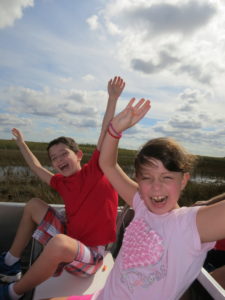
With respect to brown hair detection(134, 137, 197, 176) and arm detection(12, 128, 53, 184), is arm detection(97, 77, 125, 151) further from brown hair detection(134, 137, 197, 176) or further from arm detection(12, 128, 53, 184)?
arm detection(12, 128, 53, 184)

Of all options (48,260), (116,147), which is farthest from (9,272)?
(116,147)

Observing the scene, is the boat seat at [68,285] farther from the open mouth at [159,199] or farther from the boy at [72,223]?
the open mouth at [159,199]

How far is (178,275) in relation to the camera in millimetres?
1195

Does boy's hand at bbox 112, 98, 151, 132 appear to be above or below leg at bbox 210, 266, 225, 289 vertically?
above

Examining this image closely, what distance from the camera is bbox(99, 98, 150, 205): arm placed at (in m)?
1.46

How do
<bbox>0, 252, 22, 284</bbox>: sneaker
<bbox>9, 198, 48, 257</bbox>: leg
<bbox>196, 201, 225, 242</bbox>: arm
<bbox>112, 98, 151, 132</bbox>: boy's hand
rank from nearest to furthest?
<bbox>196, 201, 225, 242</bbox>: arm, <bbox>112, 98, 151, 132</bbox>: boy's hand, <bbox>0, 252, 22, 284</bbox>: sneaker, <bbox>9, 198, 48, 257</bbox>: leg

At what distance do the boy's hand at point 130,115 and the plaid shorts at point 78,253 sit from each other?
0.74m

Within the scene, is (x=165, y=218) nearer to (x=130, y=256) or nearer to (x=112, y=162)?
(x=130, y=256)

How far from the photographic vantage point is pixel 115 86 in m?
1.91

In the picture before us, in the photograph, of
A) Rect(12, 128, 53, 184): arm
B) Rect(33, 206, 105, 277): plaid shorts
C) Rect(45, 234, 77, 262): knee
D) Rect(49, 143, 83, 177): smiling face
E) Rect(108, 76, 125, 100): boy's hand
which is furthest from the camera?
Rect(12, 128, 53, 184): arm

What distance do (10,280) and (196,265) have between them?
1.35m

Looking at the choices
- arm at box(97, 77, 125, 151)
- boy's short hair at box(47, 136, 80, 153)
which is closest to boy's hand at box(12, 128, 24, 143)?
boy's short hair at box(47, 136, 80, 153)

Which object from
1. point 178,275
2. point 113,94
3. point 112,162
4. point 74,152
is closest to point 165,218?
point 178,275

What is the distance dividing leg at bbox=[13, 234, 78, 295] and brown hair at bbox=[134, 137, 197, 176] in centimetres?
60
